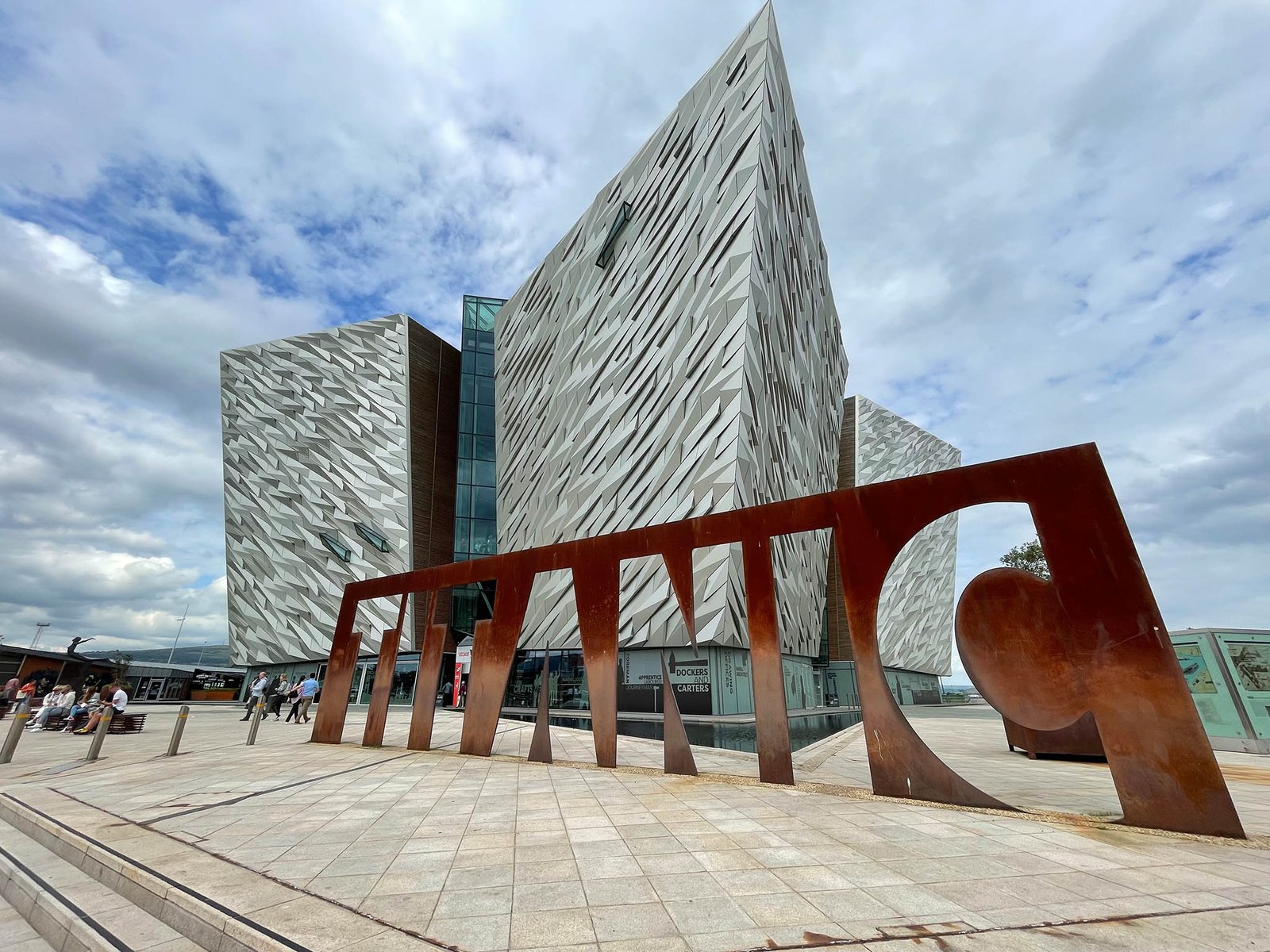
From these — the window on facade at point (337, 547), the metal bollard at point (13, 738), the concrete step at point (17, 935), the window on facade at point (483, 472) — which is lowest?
the concrete step at point (17, 935)

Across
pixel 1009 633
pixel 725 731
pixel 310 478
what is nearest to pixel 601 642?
pixel 1009 633

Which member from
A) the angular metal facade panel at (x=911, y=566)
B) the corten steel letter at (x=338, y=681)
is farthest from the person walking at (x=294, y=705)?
the angular metal facade panel at (x=911, y=566)

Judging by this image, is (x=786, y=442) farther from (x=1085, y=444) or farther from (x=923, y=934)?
(x=923, y=934)

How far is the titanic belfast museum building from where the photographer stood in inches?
838

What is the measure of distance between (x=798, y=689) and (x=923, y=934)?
82.8 ft

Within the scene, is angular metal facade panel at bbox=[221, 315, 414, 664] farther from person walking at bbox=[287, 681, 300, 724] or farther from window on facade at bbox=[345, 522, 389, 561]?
person walking at bbox=[287, 681, 300, 724]

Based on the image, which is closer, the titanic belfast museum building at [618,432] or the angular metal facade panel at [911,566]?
the titanic belfast museum building at [618,432]

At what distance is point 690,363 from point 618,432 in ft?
15.4

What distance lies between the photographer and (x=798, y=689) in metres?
26.2

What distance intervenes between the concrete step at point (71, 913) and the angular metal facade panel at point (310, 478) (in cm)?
2878

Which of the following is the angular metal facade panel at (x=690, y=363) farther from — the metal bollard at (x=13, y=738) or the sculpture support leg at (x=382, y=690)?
the metal bollard at (x=13, y=738)

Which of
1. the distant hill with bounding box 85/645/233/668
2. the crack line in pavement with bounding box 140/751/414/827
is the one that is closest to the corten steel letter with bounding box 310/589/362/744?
the crack line in pavement with bounding box 140/751/414/827

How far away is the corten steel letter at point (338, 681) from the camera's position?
12680mm

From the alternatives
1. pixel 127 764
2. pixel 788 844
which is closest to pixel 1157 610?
pixel 788 844
